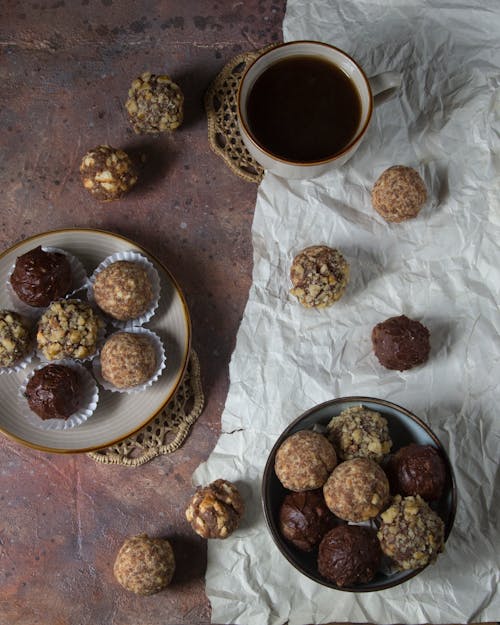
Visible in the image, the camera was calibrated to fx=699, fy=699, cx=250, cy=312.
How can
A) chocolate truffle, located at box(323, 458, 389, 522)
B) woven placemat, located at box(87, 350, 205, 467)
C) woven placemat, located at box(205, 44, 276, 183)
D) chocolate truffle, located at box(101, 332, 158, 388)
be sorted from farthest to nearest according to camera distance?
woven placemat, located at box(205, 44, 276, 183) → woven placemat, located at box(87, 350, 205, 467) → chocolate truffle, located at box(101, 332, 158, 388) → chocolate truffle, located at box(323, 458, 389, 522)

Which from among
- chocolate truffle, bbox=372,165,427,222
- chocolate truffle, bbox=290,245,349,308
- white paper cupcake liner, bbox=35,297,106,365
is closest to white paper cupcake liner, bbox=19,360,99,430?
white paper cupcake liner, bbox=35,297,106,365

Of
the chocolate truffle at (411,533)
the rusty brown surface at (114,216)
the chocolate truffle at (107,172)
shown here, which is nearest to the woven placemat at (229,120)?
the rusty brown surface at (114,216)

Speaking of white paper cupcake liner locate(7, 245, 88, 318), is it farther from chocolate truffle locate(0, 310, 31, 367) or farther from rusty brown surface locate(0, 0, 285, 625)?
rusty brown surface locate(0, 0, 285, 625)

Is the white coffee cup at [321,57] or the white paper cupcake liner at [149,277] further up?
the white coffee cup at [321,57]

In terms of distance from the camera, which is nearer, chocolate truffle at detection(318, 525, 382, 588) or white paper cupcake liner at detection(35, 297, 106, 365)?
chocolate truffle at detection(318, 525, 382, 588)

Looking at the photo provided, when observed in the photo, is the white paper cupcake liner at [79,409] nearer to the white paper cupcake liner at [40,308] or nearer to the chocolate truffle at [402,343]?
the white paper cupcake liner at [40,308]

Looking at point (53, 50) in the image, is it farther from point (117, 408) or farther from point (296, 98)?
point (117, 408)
